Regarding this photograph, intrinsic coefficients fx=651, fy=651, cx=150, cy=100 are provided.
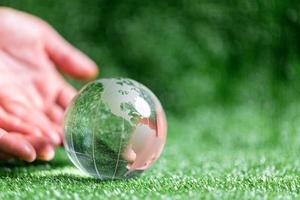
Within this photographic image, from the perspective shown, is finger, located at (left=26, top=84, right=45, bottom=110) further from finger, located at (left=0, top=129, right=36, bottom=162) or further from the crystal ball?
the crystal ball

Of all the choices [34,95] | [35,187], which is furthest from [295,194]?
[34,95]

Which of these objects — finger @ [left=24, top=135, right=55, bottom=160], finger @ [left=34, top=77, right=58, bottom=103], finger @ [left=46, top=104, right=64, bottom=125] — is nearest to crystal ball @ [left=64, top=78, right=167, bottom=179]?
finger @ [left=24, top=135, right=55, bottom=160]

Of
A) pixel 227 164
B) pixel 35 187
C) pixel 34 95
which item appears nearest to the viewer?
pixel 35 187

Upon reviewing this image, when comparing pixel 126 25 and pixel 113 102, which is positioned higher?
pixel 113 102

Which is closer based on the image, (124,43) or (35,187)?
(35,187)

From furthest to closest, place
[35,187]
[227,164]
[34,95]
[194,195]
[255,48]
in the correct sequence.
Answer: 1. [255,48]
2. [34,95]
3. [227,164]
4. [35,187]
5. [194,195]

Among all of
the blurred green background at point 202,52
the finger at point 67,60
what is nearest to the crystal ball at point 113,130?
the finger at point 67,60

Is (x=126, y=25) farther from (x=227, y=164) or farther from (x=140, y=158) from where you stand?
(x=140, y=158)

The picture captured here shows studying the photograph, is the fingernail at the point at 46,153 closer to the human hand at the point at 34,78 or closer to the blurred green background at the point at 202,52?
the human hand at the point at 34,78

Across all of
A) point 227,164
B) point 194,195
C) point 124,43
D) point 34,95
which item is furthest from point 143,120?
point 124,43

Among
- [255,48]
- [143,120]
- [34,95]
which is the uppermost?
[143,120]
